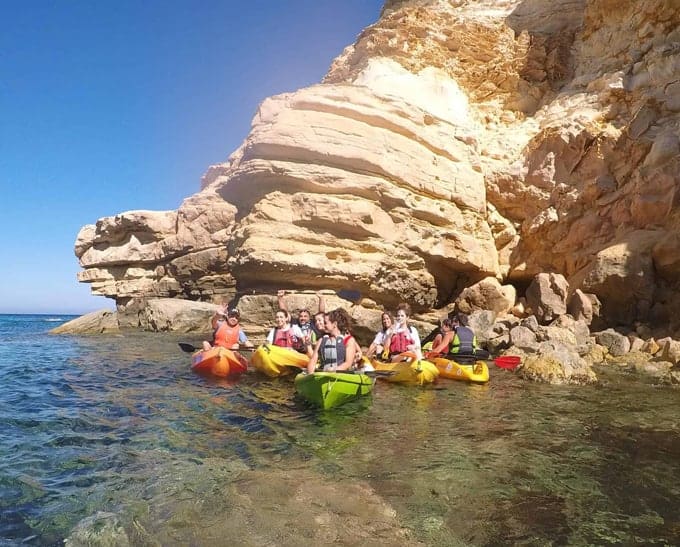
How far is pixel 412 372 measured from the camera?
8891 mm

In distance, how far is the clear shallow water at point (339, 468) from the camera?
325 cm

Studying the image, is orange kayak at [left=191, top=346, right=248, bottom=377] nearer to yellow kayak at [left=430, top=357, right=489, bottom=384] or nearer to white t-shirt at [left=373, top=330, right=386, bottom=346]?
white t-shirt at [left=373, top=330, right=386, bottom=346]

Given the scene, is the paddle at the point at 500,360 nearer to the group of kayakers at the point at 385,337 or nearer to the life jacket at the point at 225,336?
the group of kayakers at the point at 385,337

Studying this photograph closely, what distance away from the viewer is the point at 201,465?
4.40m

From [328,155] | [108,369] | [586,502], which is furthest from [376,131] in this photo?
[586,502]

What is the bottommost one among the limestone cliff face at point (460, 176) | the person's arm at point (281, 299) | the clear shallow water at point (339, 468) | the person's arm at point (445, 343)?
the clear shallow water at point (339, 468)

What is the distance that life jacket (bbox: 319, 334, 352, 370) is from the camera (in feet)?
25.4

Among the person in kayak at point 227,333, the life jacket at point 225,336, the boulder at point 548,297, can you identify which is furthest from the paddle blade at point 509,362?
the life jacket at point 225,336

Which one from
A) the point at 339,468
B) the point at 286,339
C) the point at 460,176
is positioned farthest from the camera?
the point at 460,176

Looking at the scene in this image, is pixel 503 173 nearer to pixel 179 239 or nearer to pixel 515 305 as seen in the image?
pixel 515 305

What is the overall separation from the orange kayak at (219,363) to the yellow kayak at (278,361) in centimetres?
48

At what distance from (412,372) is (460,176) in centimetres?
1054

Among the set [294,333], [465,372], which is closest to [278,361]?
[294,333]

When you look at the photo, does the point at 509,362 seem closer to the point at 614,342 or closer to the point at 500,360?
the point at 500,360
